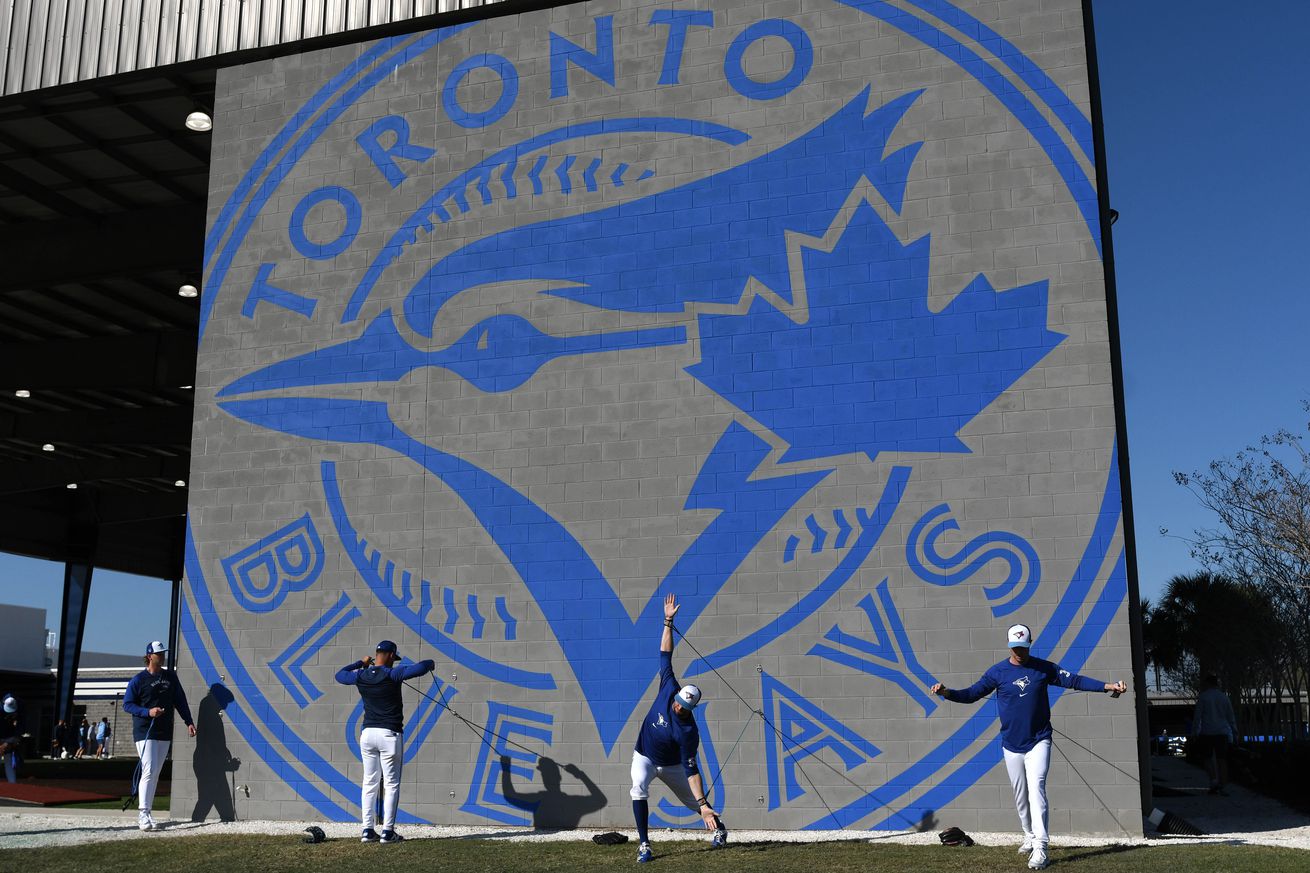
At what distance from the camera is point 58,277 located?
896 inches

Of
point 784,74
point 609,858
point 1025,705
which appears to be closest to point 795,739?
point 609,858

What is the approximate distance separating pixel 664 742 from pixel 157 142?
1434cm

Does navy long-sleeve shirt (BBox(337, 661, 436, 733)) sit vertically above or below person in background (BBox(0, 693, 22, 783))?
above

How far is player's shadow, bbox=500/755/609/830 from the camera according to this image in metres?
13.3

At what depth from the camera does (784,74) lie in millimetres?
14367

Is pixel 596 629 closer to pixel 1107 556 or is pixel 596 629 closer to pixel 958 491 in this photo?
pixel 958 491

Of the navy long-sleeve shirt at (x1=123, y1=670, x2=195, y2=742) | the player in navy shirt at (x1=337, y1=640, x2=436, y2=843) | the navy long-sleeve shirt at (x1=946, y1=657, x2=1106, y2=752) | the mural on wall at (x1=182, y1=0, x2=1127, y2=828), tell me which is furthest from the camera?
the navy long-sleeve shirt at (x1=123, y1=670, x2=195, y2=742)

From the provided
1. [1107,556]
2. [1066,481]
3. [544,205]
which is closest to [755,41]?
[544,205]

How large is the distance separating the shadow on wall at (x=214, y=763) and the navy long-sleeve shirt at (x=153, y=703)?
37cm

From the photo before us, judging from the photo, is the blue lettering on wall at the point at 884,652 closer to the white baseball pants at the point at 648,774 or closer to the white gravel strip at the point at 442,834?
the white gravel strip at the point at 442,834

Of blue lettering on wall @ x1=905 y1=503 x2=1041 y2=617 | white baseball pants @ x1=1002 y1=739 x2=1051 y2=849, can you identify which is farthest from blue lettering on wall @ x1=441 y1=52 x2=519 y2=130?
white baseball pants @ x1=1002 y1=739 x2=1051 y2=849

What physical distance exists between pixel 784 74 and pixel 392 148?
5.33m

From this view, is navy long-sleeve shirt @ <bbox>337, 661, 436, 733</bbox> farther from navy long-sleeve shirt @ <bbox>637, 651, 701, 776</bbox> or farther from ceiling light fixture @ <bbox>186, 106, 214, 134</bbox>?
ceiling light fixture @ <bbox>186, 106, 214, 134</bbox>

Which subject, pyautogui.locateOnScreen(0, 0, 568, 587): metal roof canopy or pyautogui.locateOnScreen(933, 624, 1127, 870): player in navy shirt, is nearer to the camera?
pyautogui.locateOnScreen(933, 624, 1127, 870): player in navy shirt
